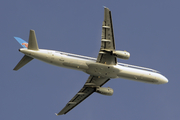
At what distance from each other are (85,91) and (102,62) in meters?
10.9

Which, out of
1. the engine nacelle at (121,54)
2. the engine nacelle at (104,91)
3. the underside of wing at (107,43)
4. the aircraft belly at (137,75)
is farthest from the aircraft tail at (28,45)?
the aircraft belly at (137,75)

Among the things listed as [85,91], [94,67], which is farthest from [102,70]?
[85,91]

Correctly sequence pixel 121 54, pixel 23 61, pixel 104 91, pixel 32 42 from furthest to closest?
pixel 104 91 → pixel 23 61 → pixel 32 42 → pixel 121 54

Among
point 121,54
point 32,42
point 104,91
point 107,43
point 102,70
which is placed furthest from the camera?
point 104,91

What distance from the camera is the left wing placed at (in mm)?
66312

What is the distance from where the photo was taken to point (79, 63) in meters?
60.4

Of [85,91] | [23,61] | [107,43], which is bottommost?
[85,91]

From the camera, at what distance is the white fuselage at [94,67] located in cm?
5906

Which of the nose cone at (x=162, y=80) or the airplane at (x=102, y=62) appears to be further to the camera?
the nose cone at (x=162, y=80)

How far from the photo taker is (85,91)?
68.9 meters

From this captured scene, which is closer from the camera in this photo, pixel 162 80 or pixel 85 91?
pixel 162 80

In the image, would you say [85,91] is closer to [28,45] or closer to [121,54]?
[121,54]

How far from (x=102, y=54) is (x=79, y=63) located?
15.0 feet

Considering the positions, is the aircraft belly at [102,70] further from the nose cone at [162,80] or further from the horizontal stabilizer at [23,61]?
the horizontal stabilizer at [23,61]
